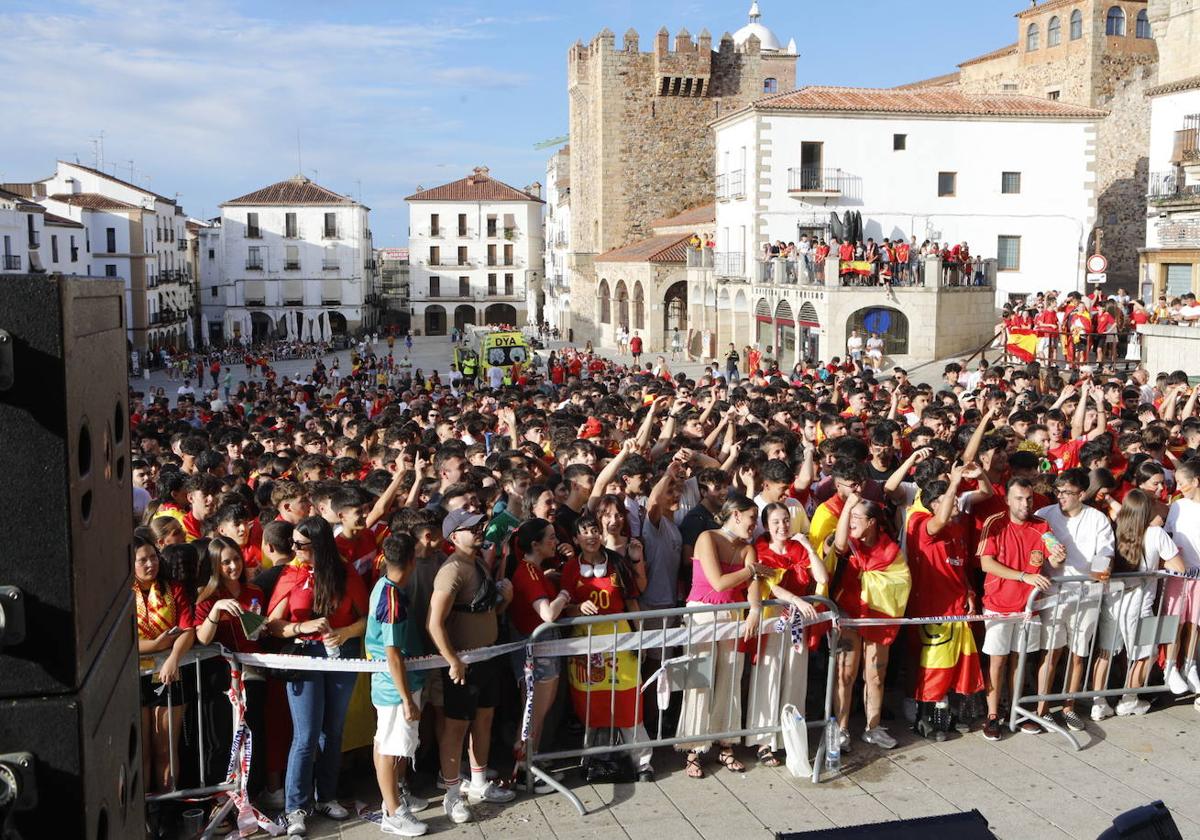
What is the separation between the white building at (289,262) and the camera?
67125 mm

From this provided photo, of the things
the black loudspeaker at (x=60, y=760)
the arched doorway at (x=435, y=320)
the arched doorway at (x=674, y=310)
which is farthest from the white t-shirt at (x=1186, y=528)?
the arched doorway at (x=435, y=320)

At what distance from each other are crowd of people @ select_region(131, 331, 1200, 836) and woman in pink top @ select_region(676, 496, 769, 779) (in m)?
0.01

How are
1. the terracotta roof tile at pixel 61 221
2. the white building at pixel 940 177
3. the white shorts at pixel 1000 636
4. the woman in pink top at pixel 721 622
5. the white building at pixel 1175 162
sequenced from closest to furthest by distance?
the woman in pink top at pixel 721 622
the white shorts at pixel 1000 636
the white building at pixel 1175 162
the white building at pixel 940 177
the terracotta roof tile at pixel 61 221

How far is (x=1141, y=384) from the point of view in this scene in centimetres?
1345

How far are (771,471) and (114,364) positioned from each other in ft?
16.7

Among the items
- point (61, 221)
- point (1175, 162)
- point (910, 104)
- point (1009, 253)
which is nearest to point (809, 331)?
point (1009, 253)

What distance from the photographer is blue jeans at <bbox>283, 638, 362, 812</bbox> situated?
5.21 m

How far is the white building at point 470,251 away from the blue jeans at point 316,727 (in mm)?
68531

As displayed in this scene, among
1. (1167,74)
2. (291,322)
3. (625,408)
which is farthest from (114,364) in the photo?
(291,322)

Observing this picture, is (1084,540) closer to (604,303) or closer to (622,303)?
(622,303)

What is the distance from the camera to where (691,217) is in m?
44.0

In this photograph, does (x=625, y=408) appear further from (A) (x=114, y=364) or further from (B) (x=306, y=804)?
(A) (x=114, y=364)

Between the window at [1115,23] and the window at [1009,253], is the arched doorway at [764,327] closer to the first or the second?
the window at [1009,253]

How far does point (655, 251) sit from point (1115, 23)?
18.7m
